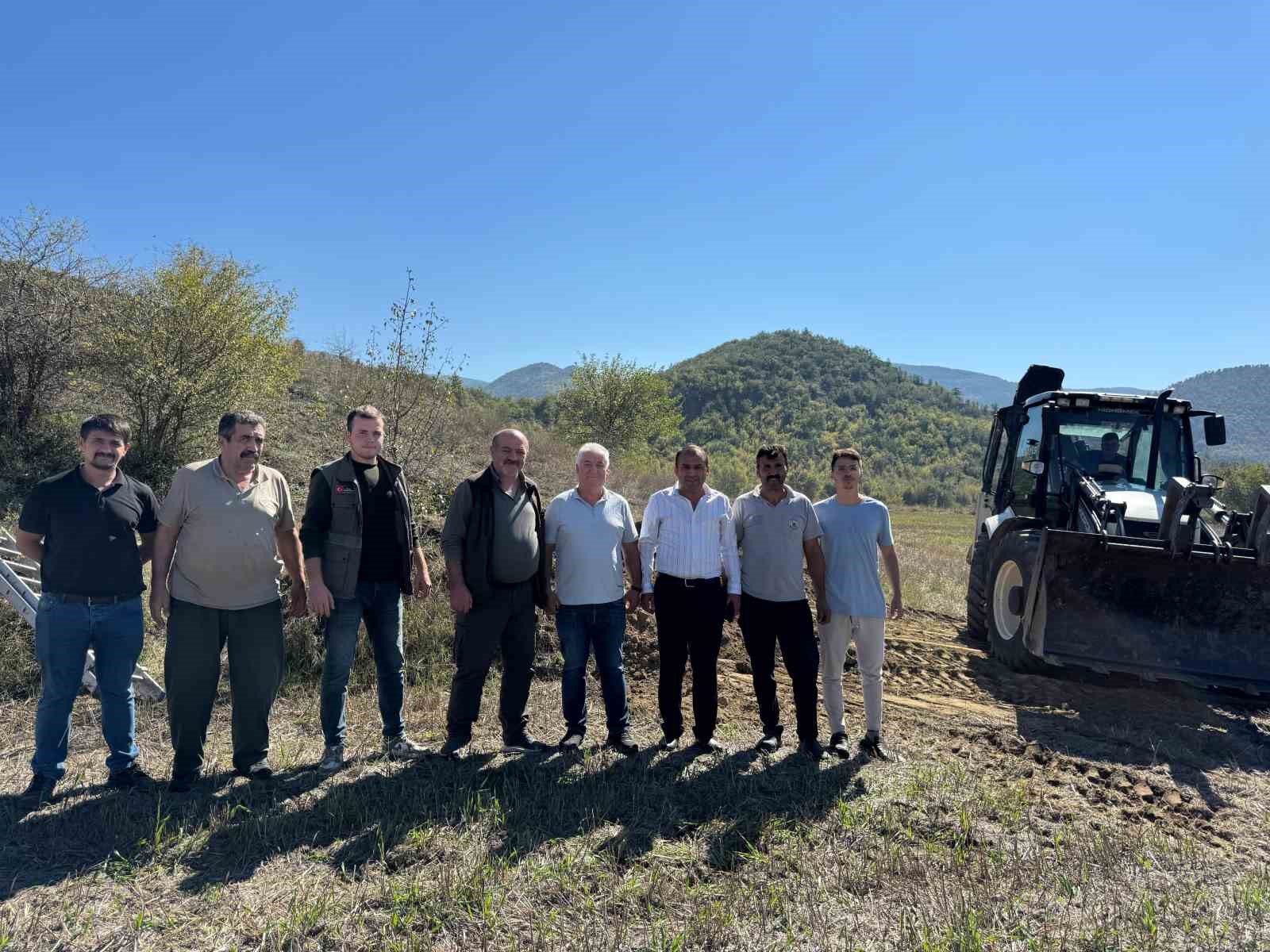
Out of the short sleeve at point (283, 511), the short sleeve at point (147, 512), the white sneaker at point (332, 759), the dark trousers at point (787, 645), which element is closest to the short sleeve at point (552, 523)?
the dark trousers at point (787, 645)

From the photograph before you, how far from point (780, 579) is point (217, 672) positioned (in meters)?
3.05

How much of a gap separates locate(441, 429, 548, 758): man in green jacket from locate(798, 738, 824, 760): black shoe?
1.57m

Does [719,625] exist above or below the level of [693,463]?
below

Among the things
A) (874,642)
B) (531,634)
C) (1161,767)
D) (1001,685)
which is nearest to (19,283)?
(531,634)

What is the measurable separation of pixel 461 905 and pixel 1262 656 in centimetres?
551

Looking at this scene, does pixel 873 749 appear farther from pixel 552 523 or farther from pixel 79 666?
pixel 79 666

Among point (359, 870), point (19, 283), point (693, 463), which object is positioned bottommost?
point (359, 870)

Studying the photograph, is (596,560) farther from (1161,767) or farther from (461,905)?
(1161,767)

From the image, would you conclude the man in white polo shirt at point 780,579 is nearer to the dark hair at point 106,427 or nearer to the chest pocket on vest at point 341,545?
the chest pocket on vest at point 341,545

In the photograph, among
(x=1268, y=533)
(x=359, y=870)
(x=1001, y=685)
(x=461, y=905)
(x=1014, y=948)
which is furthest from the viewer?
(x=1001, y=685)

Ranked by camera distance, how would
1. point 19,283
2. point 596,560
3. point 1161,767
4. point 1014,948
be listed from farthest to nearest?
point 19,283, point 1161,767, point 596,560, point 1014,948

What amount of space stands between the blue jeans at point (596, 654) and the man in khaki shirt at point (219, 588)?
4.85 ft

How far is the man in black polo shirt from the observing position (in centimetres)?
353

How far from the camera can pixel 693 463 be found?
13.6 feet
